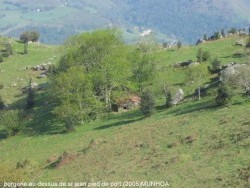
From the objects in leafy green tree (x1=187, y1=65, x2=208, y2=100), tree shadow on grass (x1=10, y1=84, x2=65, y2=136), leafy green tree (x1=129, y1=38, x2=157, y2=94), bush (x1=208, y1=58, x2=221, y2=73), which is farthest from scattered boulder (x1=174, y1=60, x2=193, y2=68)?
tree shadow on grass (x1=10, y1=84, x2=65, y2=136)

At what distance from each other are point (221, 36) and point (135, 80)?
4579 cm

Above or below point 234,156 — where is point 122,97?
below

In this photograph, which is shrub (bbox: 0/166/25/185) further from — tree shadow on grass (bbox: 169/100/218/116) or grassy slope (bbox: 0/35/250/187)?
tree shadow on grass (bbox: 169/100/218/116)

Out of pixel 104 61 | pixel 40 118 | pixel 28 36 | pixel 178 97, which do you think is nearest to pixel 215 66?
pixel 178 97

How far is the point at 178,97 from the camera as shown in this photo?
6812 cm

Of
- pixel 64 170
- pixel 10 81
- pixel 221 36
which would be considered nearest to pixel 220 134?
pixel 64 170

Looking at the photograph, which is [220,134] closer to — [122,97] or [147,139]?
[147,139]

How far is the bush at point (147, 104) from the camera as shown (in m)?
64.0

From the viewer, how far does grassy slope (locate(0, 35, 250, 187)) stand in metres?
38.6

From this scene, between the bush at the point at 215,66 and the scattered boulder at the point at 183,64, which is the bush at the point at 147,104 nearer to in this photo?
the bush at the point at 215,66

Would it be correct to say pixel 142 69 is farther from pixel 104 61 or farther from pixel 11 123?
pixel 11 123

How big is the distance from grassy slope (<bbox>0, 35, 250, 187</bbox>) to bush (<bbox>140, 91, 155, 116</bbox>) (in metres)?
1.48

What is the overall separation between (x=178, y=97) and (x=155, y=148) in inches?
841

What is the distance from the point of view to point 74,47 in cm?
8181
